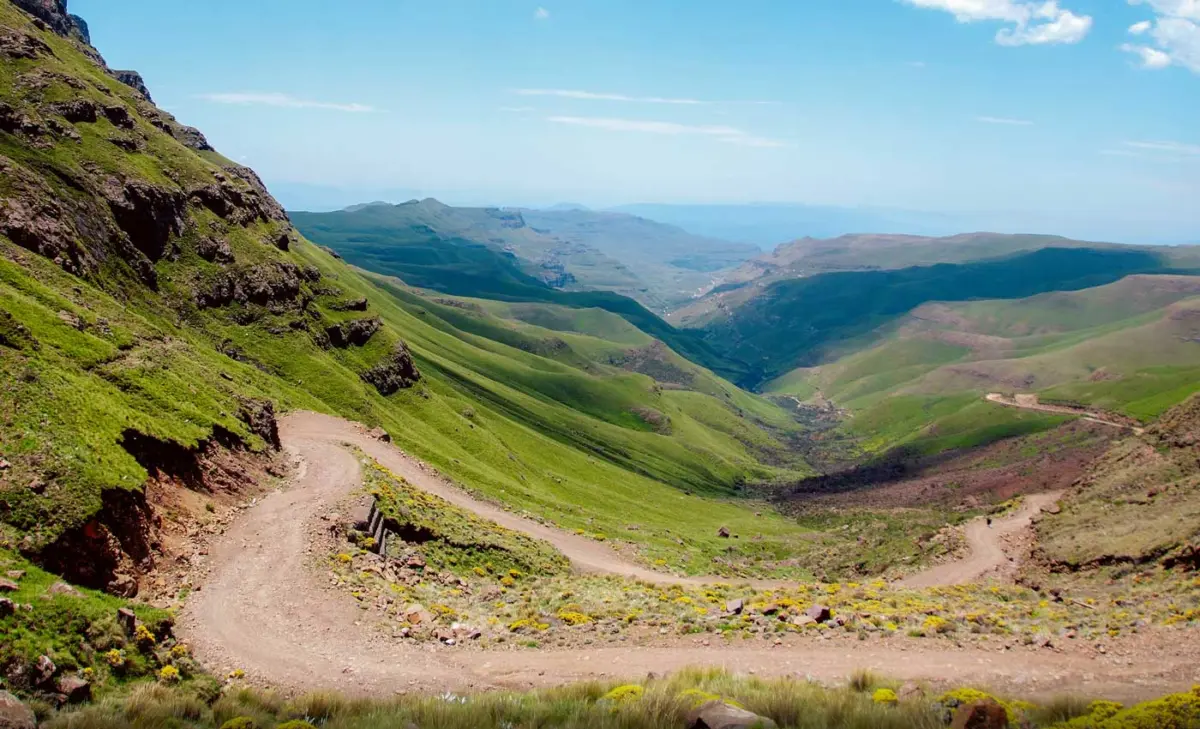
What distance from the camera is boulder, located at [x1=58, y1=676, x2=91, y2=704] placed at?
58.4 ft

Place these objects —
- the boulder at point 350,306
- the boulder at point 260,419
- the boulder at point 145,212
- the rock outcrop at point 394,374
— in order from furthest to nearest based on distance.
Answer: the boulder at point 350,306
the rock outcrop at point 394,374
the boulder at point 145,212
the boulder at point 260,419

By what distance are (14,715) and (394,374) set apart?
333 feet

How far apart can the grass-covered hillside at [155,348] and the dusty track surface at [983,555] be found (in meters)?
25.3

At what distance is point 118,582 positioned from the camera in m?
26.1

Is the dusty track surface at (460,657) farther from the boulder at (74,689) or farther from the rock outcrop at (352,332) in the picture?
the rock outcrop at (352,332)

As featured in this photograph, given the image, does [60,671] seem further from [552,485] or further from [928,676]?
[552,485]

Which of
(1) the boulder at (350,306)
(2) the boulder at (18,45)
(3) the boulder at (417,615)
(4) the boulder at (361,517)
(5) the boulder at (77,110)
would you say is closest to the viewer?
(3) the boulder at (417,615)

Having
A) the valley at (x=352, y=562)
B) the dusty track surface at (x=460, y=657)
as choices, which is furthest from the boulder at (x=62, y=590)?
the dusty track surface at (x=460, y=657)

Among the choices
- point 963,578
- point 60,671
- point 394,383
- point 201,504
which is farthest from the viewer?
point 394,383

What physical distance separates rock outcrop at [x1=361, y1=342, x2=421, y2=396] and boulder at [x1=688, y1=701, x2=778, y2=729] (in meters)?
98.4

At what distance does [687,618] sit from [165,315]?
2990 inches

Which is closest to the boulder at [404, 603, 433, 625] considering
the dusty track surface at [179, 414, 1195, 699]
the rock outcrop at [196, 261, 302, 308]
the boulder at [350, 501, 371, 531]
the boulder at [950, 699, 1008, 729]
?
the dusty track surface at [179, 414, 1195, 699]

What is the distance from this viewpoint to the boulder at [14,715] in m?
13.8

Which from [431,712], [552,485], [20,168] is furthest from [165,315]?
[431,712]
